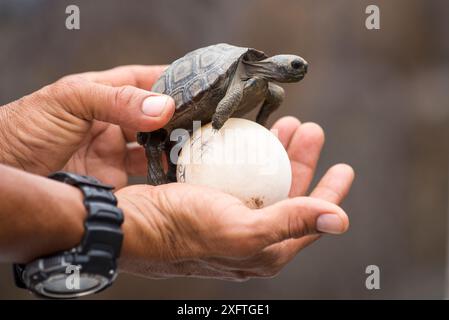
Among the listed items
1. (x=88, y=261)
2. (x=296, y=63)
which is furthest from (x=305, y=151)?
(x=88, y=261)

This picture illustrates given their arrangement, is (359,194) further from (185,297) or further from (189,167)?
(189,167)

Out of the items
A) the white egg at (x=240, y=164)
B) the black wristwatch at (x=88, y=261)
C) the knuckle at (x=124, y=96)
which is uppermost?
the knuckle at (x=124, y=96)

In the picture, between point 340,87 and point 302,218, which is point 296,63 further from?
point 340,87

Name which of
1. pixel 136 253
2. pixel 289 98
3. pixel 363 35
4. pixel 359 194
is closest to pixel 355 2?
pixel 363 35

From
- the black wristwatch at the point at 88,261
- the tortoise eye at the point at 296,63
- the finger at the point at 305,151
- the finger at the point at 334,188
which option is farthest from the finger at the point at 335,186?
the black wristwatch at the point at 88,261

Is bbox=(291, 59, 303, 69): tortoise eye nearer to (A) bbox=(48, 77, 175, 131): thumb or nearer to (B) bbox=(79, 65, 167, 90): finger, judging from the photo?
(A) bbox=(48, 77, 175, 131): thumb

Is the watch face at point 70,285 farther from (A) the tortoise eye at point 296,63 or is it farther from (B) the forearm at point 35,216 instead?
(A) the tortoise eye at point 296,63
